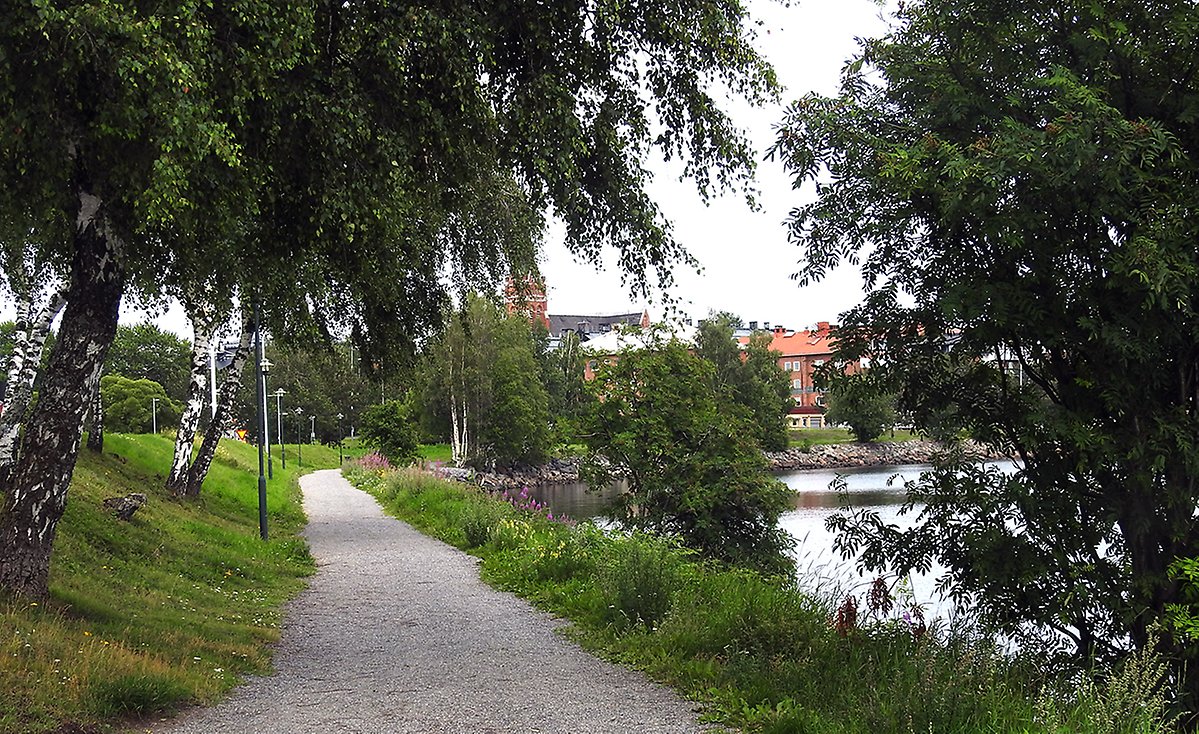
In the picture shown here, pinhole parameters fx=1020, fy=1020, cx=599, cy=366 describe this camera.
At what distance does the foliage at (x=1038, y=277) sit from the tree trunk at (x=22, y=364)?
10.2 meters

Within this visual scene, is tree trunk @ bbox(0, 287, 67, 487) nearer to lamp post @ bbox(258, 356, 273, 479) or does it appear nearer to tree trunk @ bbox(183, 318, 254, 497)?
tree trunk @ bbox(183, 318, 254, 497)

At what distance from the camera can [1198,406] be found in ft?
22.6

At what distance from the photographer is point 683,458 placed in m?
20.4

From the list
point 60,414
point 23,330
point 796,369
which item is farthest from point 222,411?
point 796,369

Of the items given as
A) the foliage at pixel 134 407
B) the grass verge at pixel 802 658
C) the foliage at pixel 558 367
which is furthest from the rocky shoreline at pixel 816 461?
the grass verge at pixel 802 658

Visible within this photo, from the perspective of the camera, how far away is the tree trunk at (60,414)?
7602 mm

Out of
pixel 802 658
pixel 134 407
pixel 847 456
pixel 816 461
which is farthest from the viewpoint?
pixel 847 456

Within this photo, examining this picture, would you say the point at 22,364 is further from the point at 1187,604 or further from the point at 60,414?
the point at 1187,604

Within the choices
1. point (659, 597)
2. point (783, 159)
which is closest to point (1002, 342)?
point (783, 159)

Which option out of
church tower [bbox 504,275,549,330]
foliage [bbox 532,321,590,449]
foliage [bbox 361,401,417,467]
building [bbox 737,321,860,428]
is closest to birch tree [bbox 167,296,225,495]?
church tower [bbox 504,275,549,330]

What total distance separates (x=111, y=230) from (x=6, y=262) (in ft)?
22.9

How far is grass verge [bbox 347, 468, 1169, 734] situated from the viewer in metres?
5.27

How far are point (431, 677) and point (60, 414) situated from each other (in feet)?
11.2

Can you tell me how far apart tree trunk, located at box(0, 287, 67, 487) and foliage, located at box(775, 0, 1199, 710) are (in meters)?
10.2
